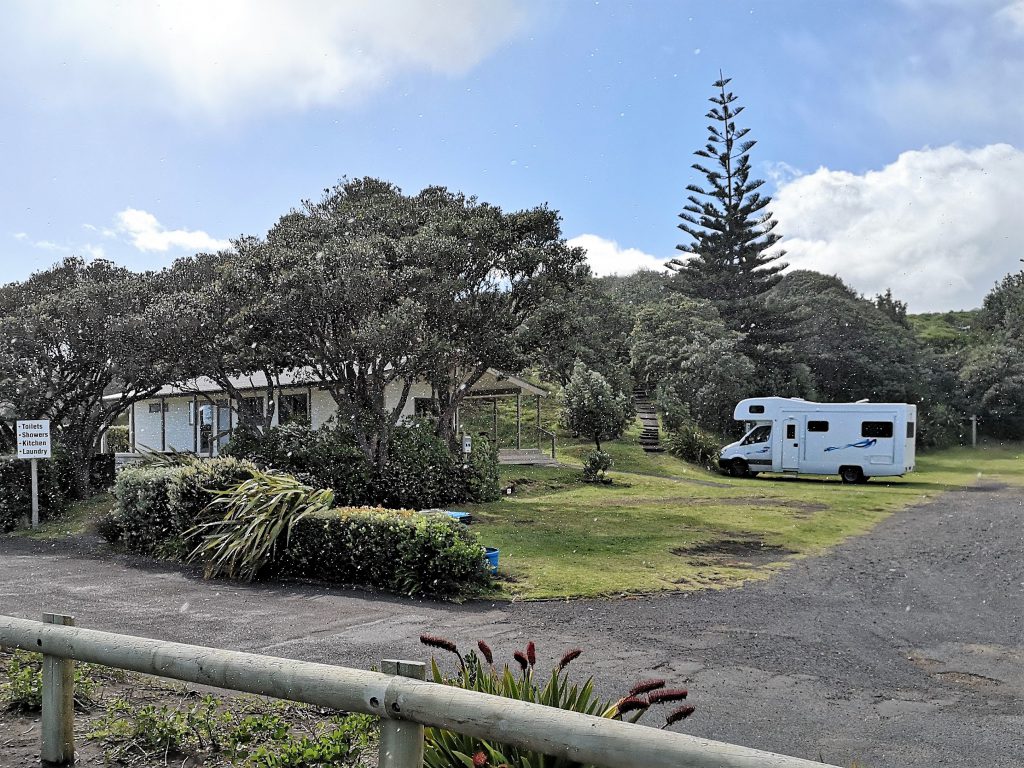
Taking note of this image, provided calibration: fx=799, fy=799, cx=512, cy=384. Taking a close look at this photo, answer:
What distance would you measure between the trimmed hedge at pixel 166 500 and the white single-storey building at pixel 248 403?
7.08m

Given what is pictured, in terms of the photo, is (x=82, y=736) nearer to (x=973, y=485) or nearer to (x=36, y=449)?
(x=36, y=449)

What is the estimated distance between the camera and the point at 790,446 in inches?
1004

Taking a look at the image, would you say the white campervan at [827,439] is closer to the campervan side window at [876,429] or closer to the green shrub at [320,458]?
the campervan side window at [876,429]

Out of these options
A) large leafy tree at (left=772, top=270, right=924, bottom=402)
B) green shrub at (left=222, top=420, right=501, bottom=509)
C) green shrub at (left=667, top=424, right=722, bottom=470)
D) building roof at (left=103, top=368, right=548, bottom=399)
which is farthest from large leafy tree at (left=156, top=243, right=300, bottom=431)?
large leafy tree at (left=772, top=270, right=924, bottom=402)

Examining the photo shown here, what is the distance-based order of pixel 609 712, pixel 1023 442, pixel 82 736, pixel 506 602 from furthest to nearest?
pixel 1023 442 → pixel 506 602 → pixel 82 736 → pixel 609 712

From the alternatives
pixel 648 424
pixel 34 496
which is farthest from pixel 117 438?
pixel 648 424

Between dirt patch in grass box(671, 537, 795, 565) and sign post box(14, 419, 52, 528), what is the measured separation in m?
12.0

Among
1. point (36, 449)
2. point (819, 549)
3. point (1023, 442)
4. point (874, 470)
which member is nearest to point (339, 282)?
point (36, 449)

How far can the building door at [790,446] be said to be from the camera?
2531cm

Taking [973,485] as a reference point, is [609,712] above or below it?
above

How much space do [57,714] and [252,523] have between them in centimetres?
656

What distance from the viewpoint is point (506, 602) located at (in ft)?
27.6

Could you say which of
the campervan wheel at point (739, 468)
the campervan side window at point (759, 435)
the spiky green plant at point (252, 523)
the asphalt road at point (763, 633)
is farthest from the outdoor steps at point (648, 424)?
the spiky green plant at point (252, 523)

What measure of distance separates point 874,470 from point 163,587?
2097cm
